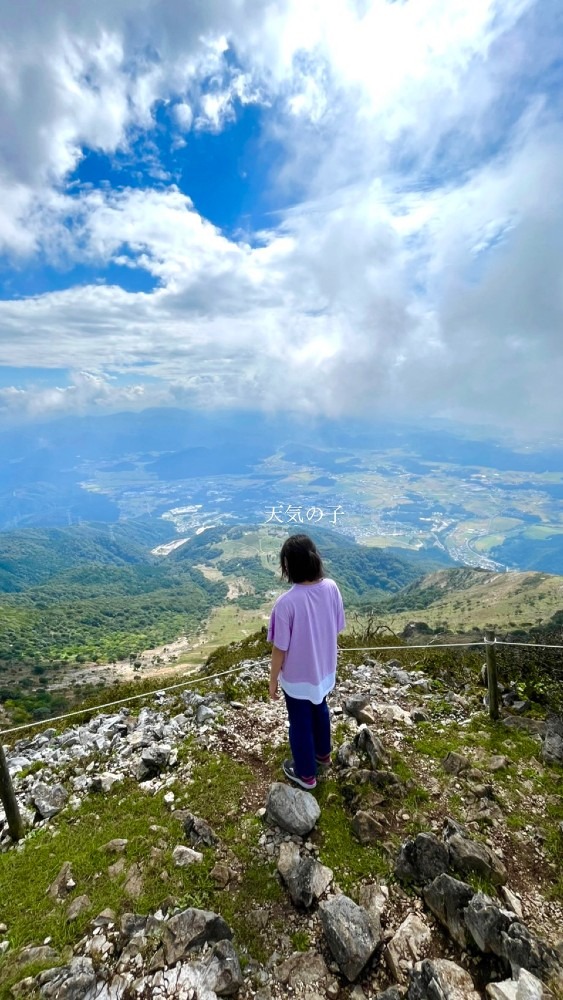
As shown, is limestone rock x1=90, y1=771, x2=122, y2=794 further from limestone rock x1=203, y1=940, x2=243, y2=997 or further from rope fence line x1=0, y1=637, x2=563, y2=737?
limestone rock x1=203, y1=940, x2=243, y2=997

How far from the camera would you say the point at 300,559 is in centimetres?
508

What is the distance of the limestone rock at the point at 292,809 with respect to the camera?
5.22 meters

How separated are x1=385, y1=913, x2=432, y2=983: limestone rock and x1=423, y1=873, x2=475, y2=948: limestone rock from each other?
0.18 metres

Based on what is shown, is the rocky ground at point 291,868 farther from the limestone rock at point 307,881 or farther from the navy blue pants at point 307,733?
the navy blue pants at point 307,733

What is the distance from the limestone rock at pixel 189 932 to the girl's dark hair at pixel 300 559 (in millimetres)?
3219

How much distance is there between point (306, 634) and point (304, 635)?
26 millimetres

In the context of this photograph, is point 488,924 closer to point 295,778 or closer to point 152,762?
point 295,778

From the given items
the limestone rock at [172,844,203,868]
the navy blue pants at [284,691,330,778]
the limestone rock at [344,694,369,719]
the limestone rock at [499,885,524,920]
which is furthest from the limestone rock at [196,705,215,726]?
the limestone rock at [499,885,524,920]

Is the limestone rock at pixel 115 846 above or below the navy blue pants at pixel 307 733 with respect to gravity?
below

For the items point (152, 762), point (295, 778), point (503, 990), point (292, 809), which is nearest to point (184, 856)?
point (292, 809)

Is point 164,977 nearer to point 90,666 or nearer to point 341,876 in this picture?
point 341,876

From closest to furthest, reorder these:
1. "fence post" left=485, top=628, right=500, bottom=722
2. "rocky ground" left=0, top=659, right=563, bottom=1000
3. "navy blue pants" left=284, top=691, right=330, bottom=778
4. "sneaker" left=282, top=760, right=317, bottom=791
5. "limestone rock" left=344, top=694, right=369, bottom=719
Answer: "rocky ground" left=0, top=659, right=563, bottom=1000 < "navy blue pants" left=284, top=691, right=330, bottom=778 < "sneaker" left=282, top=760, right=317, bottom=791 < "fence post" left=485, top=628, right=500, bottom=722 < "limestone rock" left=344, top=694, right=369, bottom=719

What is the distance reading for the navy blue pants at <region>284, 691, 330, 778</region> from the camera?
5.49 meters

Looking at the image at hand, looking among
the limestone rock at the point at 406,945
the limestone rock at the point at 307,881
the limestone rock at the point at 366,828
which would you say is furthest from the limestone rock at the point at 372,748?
the limestone rock at the point at 406,945
